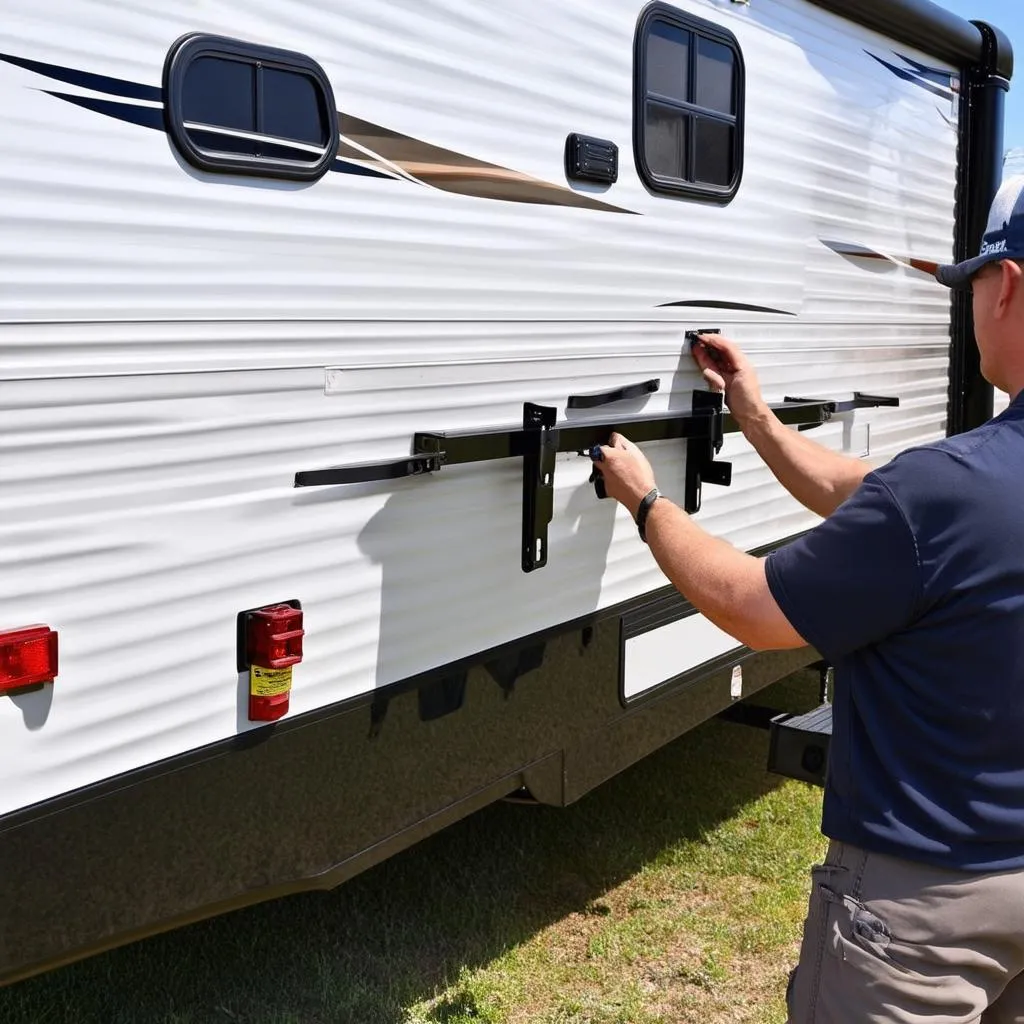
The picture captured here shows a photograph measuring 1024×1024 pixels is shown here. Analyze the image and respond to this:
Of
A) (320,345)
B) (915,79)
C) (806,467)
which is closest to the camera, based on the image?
(320,345)

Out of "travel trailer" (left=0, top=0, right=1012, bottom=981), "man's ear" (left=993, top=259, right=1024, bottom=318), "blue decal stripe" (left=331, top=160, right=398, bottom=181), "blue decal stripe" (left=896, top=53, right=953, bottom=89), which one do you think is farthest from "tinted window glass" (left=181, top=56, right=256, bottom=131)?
"blue decal stripe" (left=896, top=53, right=953, bottom=89)

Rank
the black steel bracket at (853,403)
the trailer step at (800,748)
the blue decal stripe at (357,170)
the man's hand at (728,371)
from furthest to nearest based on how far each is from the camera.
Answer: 1. the black steel bracket at (853,403)
2. the man's hand at (728,371)
3. the trailer step at (800,748)
4. the blue decal stripe at (357,170)

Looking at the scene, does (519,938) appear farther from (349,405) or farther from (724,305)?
(724,305)

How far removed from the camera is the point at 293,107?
2.25 metres

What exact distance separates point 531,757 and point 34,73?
6.16 feet

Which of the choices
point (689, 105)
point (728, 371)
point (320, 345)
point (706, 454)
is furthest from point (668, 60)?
point (320, 345)

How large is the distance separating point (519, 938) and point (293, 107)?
2.35m

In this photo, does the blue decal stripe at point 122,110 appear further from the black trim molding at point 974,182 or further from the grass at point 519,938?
the black trim molding at point 974,182

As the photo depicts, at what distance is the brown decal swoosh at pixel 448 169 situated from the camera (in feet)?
7.84

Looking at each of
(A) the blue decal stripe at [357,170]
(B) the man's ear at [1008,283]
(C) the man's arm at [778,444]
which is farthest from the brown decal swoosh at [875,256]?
(B) the man's ear at [1008,283]

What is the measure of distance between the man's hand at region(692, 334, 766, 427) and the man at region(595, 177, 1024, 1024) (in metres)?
1.36

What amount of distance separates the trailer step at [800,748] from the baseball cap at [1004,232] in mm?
1594

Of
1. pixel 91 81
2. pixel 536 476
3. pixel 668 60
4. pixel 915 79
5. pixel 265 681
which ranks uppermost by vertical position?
pixel 915 79

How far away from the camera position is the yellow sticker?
7.47 ft
